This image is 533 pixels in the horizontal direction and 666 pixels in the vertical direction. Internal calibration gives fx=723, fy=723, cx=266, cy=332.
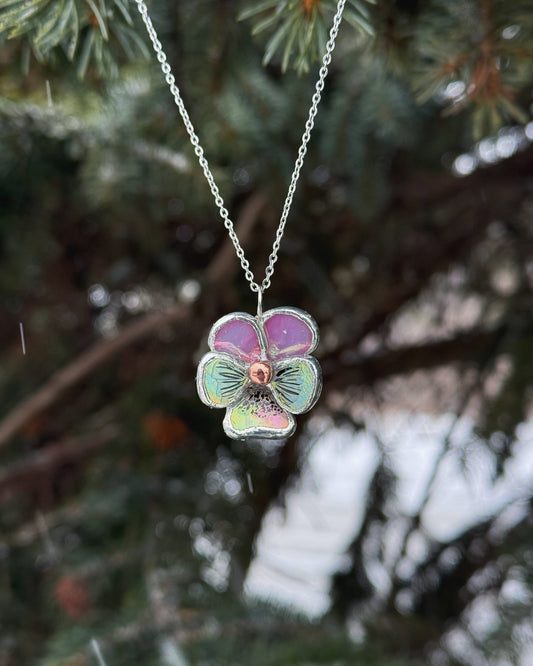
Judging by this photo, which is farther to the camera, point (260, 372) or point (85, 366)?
point (85, 366)

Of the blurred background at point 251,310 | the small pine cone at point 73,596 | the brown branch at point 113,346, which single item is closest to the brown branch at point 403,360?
the blurred background at point 251,310

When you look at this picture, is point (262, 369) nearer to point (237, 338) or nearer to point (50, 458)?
point (237, 338)

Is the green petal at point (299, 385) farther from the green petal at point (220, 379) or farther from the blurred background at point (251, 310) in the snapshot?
the blurred background at point (251, 310)

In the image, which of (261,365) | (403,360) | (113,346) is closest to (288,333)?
(261,365)

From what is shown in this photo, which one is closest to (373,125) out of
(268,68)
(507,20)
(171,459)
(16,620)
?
(268,68)

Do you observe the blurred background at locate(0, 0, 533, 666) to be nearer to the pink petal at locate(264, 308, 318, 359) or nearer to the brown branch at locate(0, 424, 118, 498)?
the brown branch at locate(0, 424, 118, 498)
